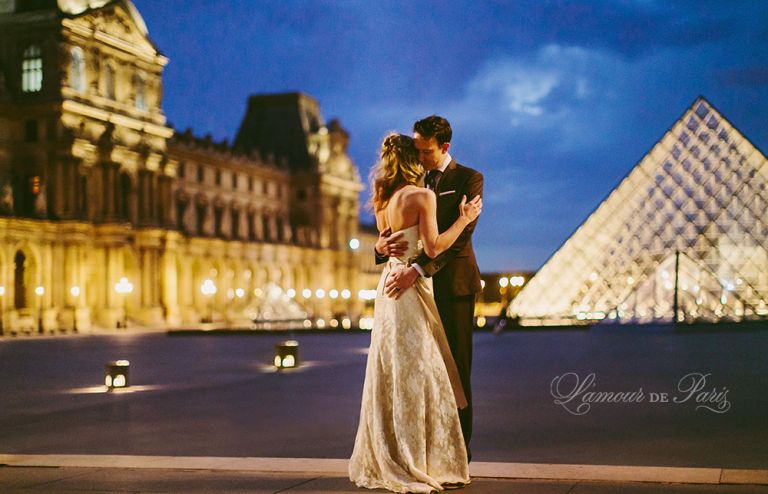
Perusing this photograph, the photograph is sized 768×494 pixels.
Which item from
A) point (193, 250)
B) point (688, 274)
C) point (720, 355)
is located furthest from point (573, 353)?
point (193, 250)

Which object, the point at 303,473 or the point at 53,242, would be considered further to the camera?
the point at 53,242

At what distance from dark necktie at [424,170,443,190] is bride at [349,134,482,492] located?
0.35m

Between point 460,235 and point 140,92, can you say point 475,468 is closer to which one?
point 460,235

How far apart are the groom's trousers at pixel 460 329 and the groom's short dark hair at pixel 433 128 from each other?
1.10m

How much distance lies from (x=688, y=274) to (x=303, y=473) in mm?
37692

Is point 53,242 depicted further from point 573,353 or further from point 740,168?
point 573,353

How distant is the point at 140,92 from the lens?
62.1 m

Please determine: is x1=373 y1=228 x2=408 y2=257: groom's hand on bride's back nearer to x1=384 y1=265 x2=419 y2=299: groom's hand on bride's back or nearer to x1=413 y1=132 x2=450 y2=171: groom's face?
x1=384 y1=265 x2=419 y2=299: groom's hand on bride's back

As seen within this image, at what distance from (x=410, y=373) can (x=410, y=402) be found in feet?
0.60

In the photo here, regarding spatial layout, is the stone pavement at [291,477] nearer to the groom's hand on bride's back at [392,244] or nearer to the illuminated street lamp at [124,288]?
the groom's hand on bride's back at [392,244]

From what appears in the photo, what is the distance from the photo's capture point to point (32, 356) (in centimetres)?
2709

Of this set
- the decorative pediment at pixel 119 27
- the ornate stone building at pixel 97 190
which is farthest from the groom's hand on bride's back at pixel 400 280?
the decorative pediment at pixel 119 27

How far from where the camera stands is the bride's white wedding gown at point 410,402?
21.1ft

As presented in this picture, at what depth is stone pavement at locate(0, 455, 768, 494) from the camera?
6512 millimetres
